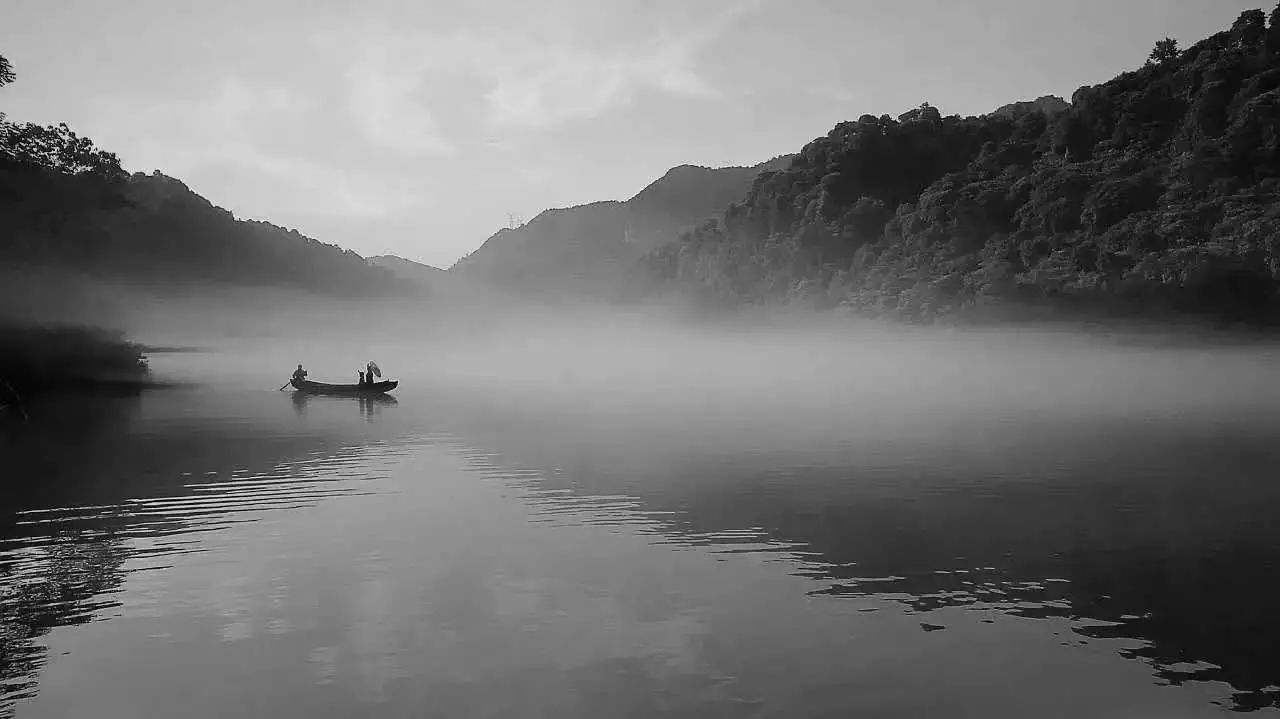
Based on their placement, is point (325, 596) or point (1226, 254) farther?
point (1226, 254)

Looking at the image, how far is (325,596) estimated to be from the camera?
17344 mm

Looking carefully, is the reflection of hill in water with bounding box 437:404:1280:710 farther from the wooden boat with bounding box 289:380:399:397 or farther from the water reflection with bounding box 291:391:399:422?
the wooden boat with bounding box 289:380:399:397

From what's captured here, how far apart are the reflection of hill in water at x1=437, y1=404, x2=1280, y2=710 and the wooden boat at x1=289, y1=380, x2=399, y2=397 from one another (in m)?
26.7

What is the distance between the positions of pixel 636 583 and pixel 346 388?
58783mm

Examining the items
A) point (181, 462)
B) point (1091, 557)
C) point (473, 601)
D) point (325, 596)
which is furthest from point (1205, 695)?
point (181, 462)

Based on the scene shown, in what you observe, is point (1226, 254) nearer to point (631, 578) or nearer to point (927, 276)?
point (927, 276)

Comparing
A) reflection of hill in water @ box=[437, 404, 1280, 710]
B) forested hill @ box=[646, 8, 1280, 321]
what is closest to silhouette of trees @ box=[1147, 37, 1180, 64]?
forested hill @ box=[646, 8, 1280, 321]

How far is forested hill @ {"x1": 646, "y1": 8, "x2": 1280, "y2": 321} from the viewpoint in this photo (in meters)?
125

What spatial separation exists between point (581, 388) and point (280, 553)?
78062 mm

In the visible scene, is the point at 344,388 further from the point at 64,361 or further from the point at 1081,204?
the point at 1081,204

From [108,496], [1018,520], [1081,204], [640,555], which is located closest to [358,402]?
[108,496]

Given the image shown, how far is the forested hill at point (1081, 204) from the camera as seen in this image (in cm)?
12462

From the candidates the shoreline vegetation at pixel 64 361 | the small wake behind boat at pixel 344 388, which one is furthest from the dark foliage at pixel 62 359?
the small wake behind boat at pixel 344 388

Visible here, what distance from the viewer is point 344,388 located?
7256 cm
